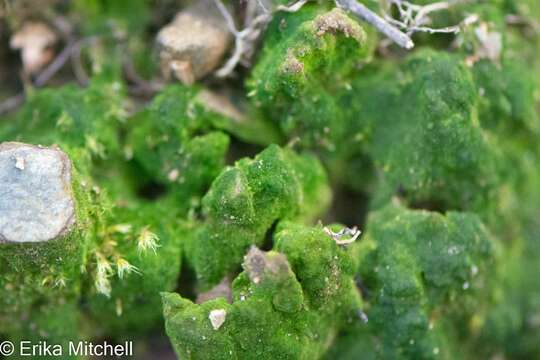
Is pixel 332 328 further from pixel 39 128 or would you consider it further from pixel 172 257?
pixel 39 128

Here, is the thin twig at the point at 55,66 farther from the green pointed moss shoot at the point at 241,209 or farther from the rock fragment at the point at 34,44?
the green pointed moss shoot at the point at 241,209

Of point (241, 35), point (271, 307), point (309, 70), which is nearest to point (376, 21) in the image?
point (309, 70)

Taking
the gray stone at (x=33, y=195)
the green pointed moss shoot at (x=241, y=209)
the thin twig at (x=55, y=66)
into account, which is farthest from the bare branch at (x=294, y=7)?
the thin twig at (x=55, y=66)

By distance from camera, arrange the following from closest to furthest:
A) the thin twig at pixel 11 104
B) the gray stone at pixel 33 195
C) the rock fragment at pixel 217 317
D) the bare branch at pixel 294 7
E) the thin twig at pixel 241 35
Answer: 1. the gray stone at pixel 33 195
2. the rock fragment at pixel 217 317
3. the bare branch at pixel 294 7
4. the thin twig at pixel 241 35
5. the thin twig at pixel 11 104

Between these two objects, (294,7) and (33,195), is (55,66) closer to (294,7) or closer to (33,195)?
(33,195)

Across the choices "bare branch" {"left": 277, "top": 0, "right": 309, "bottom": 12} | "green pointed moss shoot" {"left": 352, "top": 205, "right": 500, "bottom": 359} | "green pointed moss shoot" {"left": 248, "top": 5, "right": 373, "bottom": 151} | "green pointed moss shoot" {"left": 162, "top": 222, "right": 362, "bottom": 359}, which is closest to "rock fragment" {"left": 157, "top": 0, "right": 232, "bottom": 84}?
"green pointed moss shoot" {"left": 248, "top": 5, "right": 373, "bottom": 151}

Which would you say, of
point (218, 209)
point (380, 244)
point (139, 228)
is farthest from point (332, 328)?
point (139, 228)
